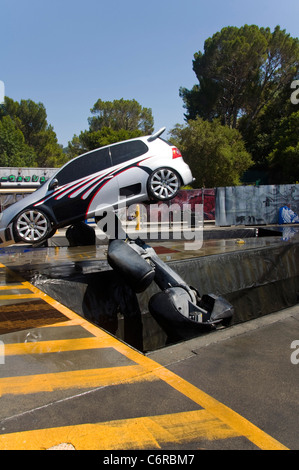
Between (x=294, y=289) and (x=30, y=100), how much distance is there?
55848 mm

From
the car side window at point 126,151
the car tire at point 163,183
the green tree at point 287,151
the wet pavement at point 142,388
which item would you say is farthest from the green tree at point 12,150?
the wet pavement at point 142,388

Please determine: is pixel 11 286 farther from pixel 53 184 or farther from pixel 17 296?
pixel 53 184

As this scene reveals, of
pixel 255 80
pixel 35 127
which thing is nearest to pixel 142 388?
pixel 255 80

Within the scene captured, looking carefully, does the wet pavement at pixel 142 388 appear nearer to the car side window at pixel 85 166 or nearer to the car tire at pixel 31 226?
the car tire at pixel 31 226

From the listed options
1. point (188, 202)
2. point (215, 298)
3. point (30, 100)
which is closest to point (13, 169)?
point (188, 202)

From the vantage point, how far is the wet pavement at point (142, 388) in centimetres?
241

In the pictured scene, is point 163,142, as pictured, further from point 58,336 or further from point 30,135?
point 30,135

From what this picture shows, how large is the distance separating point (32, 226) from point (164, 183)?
7.90 feet

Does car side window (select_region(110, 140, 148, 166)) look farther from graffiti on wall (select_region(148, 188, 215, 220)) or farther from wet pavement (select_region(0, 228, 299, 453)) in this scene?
graffiti on wall (select_region(148, 188, 215, 220))

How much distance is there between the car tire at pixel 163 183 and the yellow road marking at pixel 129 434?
13.4ft

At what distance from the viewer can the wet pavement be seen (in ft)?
7.91

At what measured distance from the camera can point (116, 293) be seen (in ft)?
22.7

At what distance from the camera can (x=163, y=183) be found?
6184 millimetres

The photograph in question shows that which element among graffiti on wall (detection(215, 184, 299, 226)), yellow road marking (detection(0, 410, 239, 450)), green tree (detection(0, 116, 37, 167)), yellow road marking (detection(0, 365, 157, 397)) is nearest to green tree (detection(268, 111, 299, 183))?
graffiti on wall (detection(215, 184, 299, 226))
